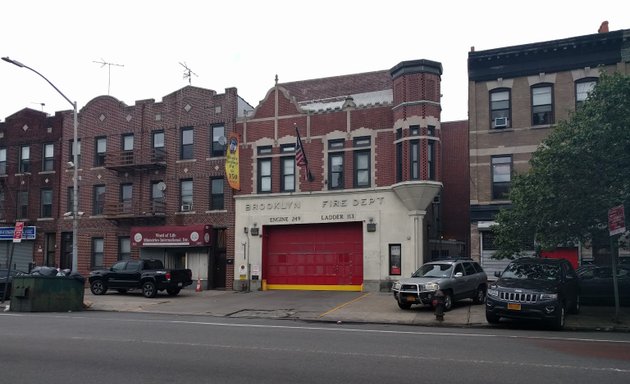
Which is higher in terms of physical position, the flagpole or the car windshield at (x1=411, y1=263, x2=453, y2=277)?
the flagpole

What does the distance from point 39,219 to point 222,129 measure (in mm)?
13219

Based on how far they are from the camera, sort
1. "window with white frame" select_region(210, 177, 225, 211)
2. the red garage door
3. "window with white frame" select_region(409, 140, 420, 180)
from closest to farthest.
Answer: "window with white frame" select_region(409, 140, 420, 180) < the red garage door < "window with white frame" select_region(210, 177, 225, 211)

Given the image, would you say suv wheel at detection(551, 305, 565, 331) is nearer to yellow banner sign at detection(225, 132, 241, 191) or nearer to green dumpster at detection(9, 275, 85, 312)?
green dumpster at detection(9, 275, 85, 312)

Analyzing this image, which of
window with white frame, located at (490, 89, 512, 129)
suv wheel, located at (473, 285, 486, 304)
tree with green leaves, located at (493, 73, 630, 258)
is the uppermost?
window with white frame, located at (490, 89, 512, 129)

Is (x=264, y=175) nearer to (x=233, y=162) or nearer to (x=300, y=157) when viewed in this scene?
(x=233, y=162)

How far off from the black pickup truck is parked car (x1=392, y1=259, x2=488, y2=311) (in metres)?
11.1

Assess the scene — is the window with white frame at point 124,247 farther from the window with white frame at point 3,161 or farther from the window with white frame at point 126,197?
the window with white frame at point 3,161

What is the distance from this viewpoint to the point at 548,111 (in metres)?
25.5

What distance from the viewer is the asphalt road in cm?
827

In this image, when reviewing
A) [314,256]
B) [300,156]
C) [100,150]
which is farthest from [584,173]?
[100,150]

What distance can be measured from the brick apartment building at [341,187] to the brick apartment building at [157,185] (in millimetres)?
1564

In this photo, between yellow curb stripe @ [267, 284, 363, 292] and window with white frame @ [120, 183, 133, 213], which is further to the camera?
window with white frame @ [120, 183, 133, 213]

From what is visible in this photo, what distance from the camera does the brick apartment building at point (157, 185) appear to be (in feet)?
97.2

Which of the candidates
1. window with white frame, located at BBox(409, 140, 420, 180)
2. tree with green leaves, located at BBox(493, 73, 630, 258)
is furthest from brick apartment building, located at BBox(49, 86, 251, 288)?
tree with green leaves, located at BBox(493, 73, 630, 258)
